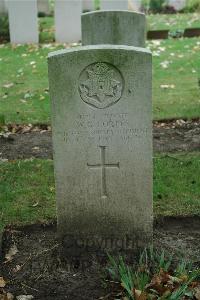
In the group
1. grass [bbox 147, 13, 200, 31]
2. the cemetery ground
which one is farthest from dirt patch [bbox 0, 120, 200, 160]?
grass [bbox 147, 13, 200, 31]

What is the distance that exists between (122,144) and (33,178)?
80.8 inches

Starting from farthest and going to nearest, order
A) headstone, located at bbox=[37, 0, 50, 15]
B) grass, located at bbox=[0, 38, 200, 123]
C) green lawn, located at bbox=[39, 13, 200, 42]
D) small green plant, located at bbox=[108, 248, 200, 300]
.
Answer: headstone, located at bbox=[37, 0, 50, 15] < green lawn, located at bbox=[39, 13, 200, 42] < grass, located at bbox=[0, 38, 200, 123] < small green plant, located at bbox=[108, 248, 200, 300]

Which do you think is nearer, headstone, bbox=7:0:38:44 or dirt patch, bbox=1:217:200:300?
dirt patch, bbox=1:217:200:300

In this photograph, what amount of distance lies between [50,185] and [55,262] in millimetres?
1409

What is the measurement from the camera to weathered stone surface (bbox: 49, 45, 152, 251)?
3.94 m

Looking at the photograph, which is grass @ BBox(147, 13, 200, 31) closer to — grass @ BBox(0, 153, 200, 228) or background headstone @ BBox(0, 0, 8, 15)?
background headstone @ BBox(0, 0, 8, 15)

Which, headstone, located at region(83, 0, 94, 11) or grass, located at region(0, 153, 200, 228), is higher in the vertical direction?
headstone, located at region(83, 0, 94, 11)

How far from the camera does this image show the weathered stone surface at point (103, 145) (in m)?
3.94

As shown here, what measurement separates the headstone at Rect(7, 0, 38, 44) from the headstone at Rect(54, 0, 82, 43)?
49 cm

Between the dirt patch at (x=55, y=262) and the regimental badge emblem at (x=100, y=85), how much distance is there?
4.27ft

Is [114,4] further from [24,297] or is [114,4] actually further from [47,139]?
[24,297]

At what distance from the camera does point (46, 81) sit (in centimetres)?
962

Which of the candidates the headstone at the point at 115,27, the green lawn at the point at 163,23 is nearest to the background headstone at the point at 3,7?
the green lawn at the point at 163,23

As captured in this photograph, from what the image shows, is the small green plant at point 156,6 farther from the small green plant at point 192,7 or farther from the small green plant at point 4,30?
the small green plant at point 4,30
